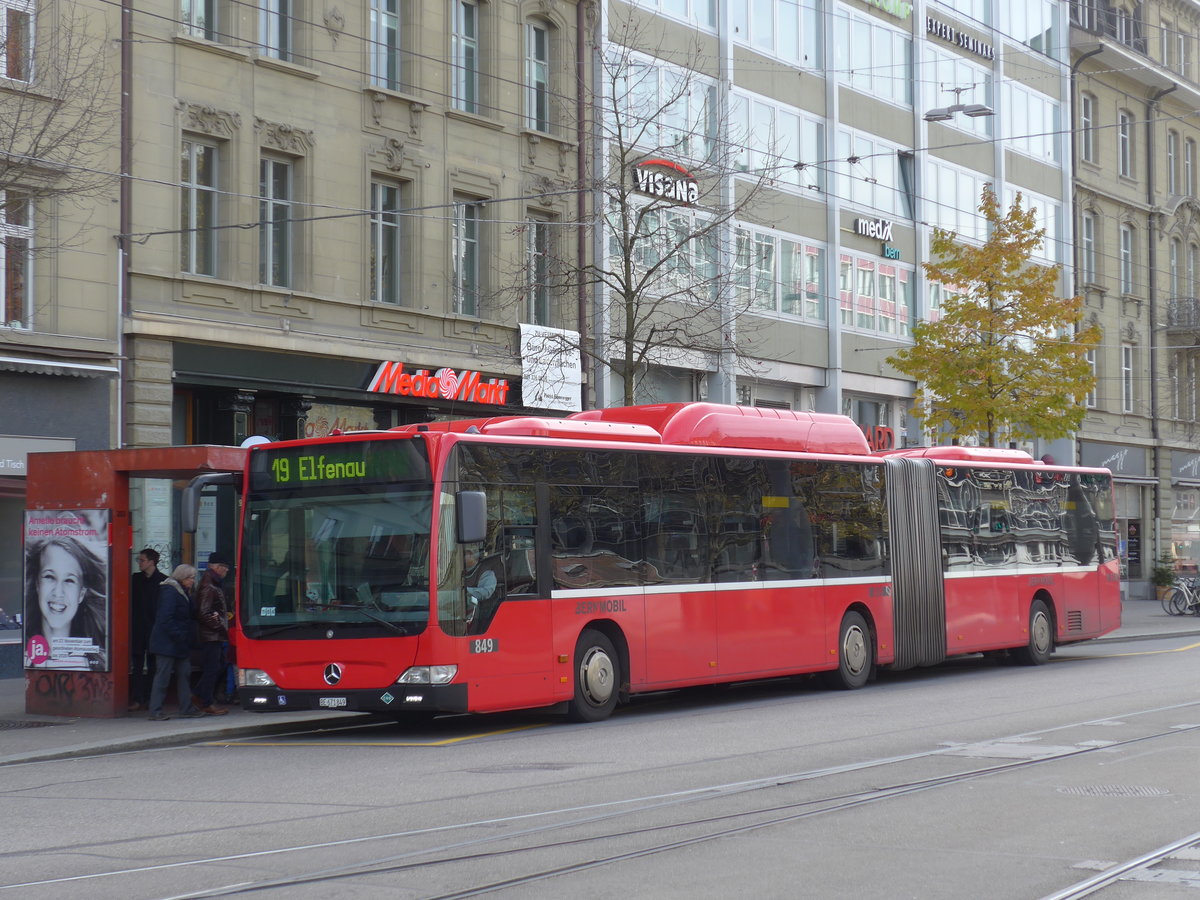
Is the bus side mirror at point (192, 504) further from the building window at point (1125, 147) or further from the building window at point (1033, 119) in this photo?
the building window at point (1125, 147)

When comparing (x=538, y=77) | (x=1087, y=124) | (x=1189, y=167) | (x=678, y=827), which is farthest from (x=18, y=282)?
(x=1189, y=167)

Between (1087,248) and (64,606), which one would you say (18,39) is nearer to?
(64,606)

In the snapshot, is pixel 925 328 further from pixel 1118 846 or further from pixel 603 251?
pixel 1118 846

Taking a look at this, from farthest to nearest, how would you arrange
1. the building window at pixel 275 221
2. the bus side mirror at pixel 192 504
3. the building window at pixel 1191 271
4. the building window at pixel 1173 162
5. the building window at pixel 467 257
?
the building window at pixel 1191 271
the building window at pixel 1173 162
the building window at pixel 467 257
the building window at pixel 275 221
the bus side mirror at pixel 192 504

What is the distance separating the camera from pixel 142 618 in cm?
1734

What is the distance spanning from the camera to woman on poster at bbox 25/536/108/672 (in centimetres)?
1677

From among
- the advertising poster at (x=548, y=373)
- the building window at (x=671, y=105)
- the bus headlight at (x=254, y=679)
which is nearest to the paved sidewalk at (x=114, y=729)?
the bus headlight at (x=254, y=679)

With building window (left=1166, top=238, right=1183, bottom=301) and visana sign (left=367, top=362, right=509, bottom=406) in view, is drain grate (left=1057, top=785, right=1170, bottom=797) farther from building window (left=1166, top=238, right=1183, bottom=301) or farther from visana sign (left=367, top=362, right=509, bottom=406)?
building window (left=1166, top=238, right=1183, bottom=301)

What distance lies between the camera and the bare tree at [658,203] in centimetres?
2797

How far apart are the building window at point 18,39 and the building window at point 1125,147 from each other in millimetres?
37535

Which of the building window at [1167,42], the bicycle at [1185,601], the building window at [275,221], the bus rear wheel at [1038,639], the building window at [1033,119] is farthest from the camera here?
the building window at [1167,42]

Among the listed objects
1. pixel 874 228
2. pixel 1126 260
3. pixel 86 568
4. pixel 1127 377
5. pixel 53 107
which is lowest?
pixel 86 568

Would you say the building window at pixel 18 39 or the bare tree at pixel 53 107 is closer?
the bare tree at pixel 53 107

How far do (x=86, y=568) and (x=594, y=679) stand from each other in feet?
17.7
